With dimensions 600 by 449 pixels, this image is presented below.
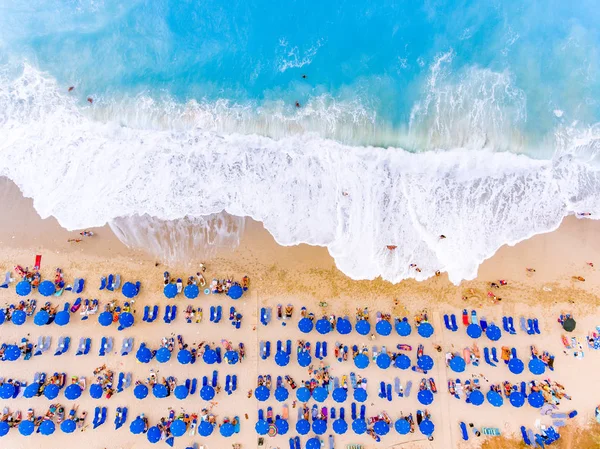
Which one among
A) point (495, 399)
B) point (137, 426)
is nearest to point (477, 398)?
point (495, 399)

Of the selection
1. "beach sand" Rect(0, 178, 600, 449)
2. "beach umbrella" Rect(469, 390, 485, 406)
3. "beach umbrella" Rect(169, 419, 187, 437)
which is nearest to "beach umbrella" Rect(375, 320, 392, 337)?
"beach sand" Rect(0, 178, 600, 449)

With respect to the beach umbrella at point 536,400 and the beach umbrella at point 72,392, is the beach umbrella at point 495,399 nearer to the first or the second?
the beach umbrella at point 536,400

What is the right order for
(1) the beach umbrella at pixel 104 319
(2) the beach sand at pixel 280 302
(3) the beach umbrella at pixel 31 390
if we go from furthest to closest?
(2) the beach sand at pixel 280 302 < (1) the beach umbrella at pixel 104 319 < (3) the beach umbrella at pixel 31 390

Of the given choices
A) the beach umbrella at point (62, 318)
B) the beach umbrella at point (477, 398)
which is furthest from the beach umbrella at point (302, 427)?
the beach umbrella at point (62, 318)

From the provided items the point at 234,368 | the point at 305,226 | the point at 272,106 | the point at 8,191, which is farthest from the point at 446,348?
the point at 8,191

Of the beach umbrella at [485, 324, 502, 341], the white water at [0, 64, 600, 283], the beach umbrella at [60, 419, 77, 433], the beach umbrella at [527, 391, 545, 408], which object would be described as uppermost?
the white water at [0, 64, 600, 283]

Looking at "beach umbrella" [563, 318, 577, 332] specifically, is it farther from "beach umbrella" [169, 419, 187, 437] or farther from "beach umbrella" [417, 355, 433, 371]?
"beach umbrella" [169, 419, 187, 437]
